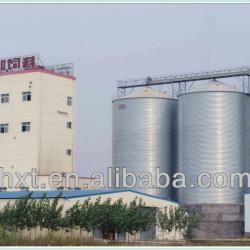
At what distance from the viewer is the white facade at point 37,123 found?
246ft

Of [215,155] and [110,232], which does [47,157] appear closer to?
[215,155]

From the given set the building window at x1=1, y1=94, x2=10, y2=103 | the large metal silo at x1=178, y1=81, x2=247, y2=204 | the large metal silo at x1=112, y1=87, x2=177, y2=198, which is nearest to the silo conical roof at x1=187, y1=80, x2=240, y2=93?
the large metal silo at x1=178, y1=81, x2=247, y2=204

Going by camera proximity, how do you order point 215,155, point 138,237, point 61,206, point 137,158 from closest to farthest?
point 61,206, point 138,237, point 215,155, point 137,158

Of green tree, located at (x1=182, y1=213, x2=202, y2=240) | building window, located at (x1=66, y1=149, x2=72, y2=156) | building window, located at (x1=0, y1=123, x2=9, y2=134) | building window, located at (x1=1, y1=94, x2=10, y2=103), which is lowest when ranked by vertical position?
green tree, located at (x1=182, y1=213, x2=202, y2=240)

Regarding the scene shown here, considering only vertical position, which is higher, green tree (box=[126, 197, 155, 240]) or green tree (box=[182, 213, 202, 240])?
green tree (box=[126, 197, 155, 240])

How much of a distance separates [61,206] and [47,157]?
932 inches

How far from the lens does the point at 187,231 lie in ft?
206

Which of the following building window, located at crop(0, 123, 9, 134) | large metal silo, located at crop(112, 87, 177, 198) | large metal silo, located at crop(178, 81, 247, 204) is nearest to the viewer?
large metal silo, located at crop(178, 81, 247, 204)

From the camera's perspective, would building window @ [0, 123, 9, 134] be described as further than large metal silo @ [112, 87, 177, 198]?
Yes

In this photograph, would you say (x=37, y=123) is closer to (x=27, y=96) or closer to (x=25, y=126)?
(x=25, y=126)

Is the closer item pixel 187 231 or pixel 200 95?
pixel 187 231

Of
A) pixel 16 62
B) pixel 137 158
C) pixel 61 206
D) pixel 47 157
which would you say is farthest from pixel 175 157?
pixel 61 206

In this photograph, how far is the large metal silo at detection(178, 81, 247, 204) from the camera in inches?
2753

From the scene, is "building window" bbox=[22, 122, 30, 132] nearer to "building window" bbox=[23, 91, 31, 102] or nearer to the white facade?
the white facade
